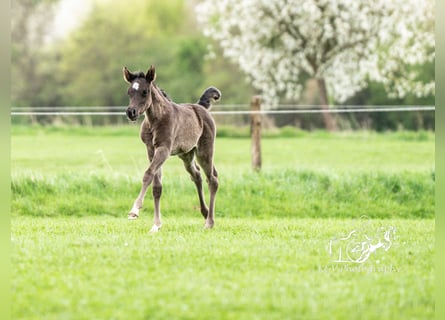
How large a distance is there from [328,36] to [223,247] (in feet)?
76.5

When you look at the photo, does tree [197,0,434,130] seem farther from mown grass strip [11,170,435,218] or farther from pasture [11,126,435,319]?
mown grass strip [11,170,435,218]

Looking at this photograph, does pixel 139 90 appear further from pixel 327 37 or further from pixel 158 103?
pixel 327 37

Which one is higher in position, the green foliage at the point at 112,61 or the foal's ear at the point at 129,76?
the green foliage at the point at 112,61

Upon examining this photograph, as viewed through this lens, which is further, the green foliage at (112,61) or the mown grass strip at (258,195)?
the green foliage at (112,61)

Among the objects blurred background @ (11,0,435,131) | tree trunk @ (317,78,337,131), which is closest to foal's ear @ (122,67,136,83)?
tree trunk @ (317,78,337,131)

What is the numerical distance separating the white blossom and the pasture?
11999mm

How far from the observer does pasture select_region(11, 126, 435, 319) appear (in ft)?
19.9

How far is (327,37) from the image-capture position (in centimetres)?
3128

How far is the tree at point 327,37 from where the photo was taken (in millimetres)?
30156

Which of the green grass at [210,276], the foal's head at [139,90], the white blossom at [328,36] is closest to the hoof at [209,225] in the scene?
the green grass at [210,276]

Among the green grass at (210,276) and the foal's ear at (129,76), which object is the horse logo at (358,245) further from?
the foal's ear at (129,76)

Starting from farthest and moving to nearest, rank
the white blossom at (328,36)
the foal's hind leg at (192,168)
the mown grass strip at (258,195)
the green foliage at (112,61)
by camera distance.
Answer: the green foliage at (112,61)
the white blossom at (328,36)
the mown grass strip at (258,195)
the foal's hind leg at (192,168)

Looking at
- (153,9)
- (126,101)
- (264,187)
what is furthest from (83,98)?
(264,187)

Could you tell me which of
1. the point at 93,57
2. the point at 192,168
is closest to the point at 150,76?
the point at 192,168
